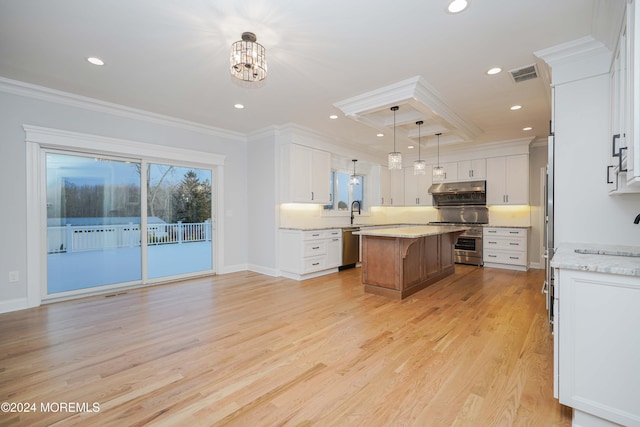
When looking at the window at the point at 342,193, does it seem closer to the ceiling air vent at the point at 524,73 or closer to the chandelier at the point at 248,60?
the ceiling air vent at the point at 524,73

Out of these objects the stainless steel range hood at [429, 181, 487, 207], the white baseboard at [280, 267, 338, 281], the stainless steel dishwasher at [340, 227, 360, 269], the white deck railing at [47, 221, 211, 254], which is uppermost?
the stainless steel range hood at [429, 181, 487, 207]

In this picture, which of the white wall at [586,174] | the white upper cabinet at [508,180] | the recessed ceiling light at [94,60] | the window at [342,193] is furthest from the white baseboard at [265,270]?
the white upper cabinet at [508,180]

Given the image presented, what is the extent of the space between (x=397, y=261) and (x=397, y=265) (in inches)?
2.1

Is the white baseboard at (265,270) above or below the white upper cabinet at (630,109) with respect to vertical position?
below

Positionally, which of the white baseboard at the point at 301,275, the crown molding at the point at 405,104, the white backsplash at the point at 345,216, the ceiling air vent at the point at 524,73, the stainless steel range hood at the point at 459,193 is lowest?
the white baseboard at the point at 301,275

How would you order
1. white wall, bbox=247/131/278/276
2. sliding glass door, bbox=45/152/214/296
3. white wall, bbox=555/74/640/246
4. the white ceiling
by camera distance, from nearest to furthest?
the white ceiling, white wall, bbox=555/74/640/246, sliding glass door, bbox=45/152/214/296, white wall, bbox=247/131/278/276

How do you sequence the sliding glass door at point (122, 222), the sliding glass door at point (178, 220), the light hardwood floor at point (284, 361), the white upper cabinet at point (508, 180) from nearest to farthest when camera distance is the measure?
the light hardwood floor at point (284, 361) < the sliding glass door at point (122, 222) < the sliding glass door at point (178, 220) < the white upper cabinet at point (508, 180)

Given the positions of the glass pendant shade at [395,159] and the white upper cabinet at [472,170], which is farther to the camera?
the white upper cabinet at [472,170]

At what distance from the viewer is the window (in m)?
6.76

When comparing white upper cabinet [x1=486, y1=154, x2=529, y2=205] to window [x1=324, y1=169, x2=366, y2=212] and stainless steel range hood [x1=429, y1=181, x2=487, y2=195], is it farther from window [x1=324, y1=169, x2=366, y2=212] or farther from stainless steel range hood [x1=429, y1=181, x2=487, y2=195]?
window [x1=324, y1=169, x2=366, y2=212]

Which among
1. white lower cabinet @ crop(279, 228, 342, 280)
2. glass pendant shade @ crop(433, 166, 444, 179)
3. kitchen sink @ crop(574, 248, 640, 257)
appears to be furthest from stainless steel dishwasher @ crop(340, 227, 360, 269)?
kitchen sink @ crop(574, 248, 640, 257)

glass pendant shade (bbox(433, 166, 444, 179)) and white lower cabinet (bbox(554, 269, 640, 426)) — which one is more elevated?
glass pendant shade (bbox(433, 166, 444, 179))

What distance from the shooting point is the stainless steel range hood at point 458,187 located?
6.40m

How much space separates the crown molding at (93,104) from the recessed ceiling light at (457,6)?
4274 mm
